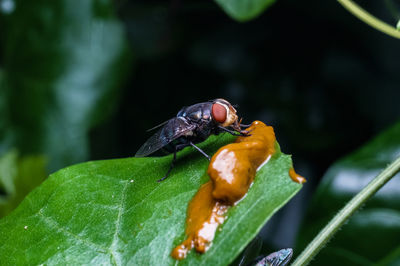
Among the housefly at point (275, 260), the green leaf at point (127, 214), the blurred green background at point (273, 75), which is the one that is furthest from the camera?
the blurred green background at point (273, 75)

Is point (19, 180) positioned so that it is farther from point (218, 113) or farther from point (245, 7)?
point (245, 7)

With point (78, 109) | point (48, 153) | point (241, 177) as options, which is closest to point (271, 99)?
point (78, 109)

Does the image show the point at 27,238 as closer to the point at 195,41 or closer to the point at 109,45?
the point at 109,45

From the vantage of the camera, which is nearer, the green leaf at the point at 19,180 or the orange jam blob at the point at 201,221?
the orange jam blob at the point at 201,221

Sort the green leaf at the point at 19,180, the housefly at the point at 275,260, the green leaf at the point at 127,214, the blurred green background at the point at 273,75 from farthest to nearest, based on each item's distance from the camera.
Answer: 1. the blurred green background at the point at 273,75
2. the green leaf at the point at 19,180
3. the housefly at the point at 275,260
4. the green leaf at the point at 127,214

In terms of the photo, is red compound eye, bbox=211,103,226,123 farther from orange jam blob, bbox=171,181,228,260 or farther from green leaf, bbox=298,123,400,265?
green leaf, bbox=298,123,400,265

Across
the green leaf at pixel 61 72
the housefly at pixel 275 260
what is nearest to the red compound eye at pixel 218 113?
the housefly at pixel 275 260

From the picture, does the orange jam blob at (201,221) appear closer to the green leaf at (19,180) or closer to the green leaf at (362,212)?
the green leaf at (362,212)
